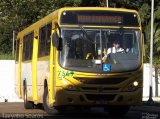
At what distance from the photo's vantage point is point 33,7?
2267 inches

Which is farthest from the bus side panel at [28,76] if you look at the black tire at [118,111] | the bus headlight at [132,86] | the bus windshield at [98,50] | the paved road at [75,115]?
the bus headlight at [132,86]

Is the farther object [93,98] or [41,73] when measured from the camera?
[41,73]

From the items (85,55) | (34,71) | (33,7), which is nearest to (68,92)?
(85,55)

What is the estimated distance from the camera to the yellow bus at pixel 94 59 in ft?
57.0

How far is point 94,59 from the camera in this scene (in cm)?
1750

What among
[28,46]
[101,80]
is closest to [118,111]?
[101,80]

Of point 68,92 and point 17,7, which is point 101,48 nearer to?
point 68,92

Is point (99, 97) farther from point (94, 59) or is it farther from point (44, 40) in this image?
point (44, 40)

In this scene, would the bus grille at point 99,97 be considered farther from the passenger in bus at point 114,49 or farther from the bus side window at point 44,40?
the bus side window at point 44,40

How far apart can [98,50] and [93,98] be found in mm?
1457

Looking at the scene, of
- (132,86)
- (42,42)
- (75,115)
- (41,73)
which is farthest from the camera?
(41,73)

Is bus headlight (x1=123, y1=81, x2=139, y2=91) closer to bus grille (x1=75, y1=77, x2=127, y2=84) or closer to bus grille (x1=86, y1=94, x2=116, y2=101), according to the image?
bus grille (x1=75, y1=77, x2=127, y2=84)

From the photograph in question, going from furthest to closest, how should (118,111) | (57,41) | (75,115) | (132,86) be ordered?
(75,115) < (118,111) < (132,86) < (57,41)

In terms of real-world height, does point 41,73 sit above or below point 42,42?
below
